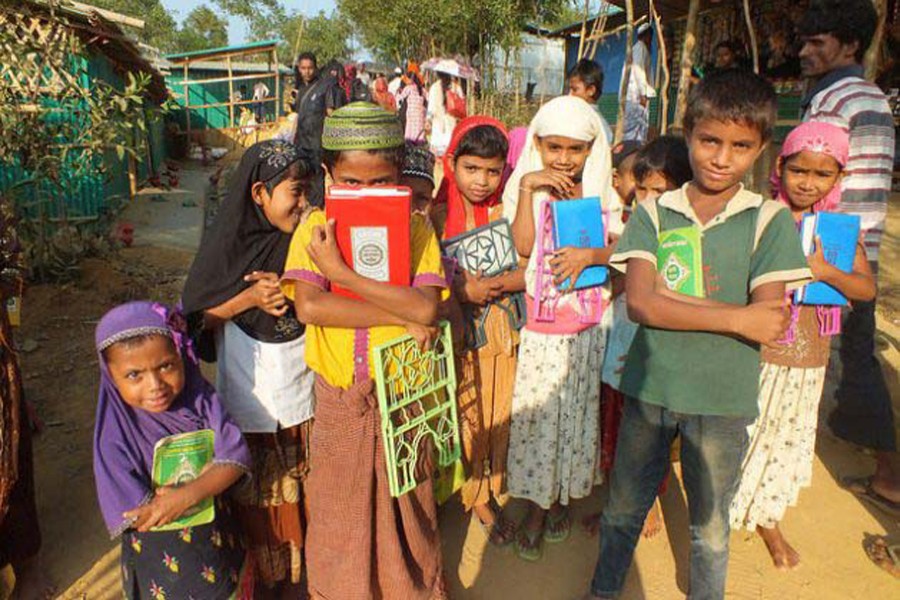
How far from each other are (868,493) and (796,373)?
120 centimetres

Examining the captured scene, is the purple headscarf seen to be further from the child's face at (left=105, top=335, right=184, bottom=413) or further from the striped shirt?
the striped shirt

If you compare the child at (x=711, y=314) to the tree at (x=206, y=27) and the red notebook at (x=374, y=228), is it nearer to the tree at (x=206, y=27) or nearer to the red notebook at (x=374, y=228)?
the red notebook at (x=374, y=228)

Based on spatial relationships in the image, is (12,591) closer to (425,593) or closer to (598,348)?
(425,593)

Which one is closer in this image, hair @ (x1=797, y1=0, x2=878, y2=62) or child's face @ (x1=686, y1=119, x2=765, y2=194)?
child's face @ (x1=686, y1=119, x2=765, y2=194)

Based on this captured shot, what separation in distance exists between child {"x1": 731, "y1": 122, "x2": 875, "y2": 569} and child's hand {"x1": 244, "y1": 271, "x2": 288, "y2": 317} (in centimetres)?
184

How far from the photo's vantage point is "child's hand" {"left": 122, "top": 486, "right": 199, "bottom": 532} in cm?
164

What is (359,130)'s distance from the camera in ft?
5.42

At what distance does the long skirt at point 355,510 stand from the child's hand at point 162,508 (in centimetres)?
40

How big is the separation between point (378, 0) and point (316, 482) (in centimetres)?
2199

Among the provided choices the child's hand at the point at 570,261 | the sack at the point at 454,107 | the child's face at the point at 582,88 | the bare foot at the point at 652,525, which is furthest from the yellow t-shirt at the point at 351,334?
the sack at the point at 454,107

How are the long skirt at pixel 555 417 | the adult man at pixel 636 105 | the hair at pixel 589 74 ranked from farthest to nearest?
the adult man at pixel 636 105 < the hair at pixel 589 74 < the long skirt at pixel 555 417

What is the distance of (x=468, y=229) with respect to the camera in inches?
93.7

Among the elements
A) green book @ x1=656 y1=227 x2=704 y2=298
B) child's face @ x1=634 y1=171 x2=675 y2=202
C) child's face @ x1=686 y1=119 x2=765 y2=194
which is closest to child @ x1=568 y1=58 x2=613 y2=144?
child's face @ x1=634 y1=171 x2=675 y2=202

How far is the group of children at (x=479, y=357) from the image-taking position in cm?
169
